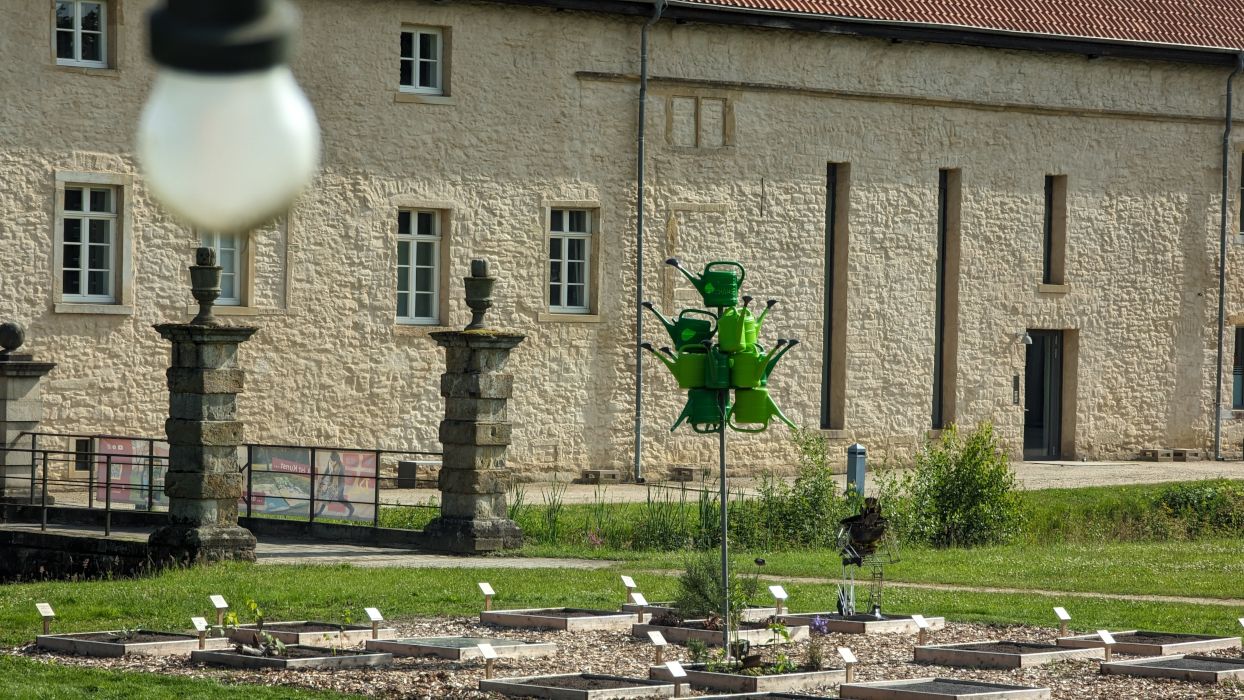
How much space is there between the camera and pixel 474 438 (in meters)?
17.8

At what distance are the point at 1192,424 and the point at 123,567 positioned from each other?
22842mm

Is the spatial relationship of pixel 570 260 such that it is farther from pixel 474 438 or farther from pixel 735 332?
pixel 735 332

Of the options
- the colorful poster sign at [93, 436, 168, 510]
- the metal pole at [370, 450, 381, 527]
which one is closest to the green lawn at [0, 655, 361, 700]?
the metal pole at [370, 450, 381, 527]

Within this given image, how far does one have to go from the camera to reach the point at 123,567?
16.7 meters

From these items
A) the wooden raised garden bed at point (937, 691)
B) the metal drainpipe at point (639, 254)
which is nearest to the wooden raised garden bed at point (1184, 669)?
the wooden raised garden bed at point (937, 691)

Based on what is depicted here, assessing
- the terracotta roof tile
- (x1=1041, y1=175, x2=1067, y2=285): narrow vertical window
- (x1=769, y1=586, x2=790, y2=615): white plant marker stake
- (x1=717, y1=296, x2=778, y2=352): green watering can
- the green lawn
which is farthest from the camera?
(x1=1041, y1=175, x2=1067, y2=285): narrow vertical window

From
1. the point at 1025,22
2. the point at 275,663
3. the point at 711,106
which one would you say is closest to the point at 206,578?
the point at 275,663

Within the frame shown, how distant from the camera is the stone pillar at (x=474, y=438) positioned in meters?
17.9

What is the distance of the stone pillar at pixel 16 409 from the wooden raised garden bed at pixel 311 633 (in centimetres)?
974

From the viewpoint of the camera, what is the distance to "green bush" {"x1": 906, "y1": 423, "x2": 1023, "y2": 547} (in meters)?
20.7

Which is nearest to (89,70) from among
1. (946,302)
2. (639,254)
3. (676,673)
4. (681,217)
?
(639,254)

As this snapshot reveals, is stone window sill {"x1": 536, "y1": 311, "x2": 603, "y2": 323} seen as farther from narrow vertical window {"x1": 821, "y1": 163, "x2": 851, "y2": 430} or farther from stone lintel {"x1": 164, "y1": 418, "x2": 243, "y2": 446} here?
stone lintel {"x1": 164, "y1": 418, "x2": 243, "y2": 446}

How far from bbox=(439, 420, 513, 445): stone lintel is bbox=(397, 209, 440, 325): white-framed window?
988 cm

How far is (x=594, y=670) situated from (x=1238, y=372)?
27.1m
